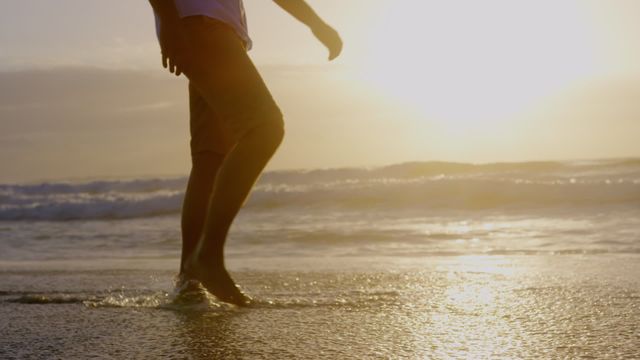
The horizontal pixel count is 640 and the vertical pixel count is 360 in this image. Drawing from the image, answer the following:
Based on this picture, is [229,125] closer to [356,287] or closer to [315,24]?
[315,24]

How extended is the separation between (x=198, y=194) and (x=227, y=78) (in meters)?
0.48

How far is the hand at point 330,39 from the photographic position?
8.56 ft

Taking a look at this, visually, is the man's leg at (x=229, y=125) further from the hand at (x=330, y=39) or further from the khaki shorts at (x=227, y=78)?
the hand at (x=330, y=39)

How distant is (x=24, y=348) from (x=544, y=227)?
5.29 metres

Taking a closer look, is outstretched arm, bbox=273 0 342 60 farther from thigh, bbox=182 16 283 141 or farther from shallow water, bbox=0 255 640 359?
shallow water, bbox=0 255 640 359

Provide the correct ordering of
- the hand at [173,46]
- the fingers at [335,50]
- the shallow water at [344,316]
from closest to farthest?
1. the shallow water at [344,316]
2. the hand at [173,46]
3. the fingers at [335,50]

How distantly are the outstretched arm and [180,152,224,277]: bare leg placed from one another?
1.56ft

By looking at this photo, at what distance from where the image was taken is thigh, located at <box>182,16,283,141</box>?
2320mm

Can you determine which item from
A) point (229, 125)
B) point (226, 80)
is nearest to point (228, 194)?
point (229, 125)

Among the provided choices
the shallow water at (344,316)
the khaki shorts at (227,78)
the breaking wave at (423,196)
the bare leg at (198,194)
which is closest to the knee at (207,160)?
the bare leg at (198,194)

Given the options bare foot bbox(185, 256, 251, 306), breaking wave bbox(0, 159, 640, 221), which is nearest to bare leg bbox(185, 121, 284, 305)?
bare foot bbox(185, 256, 251, 306)

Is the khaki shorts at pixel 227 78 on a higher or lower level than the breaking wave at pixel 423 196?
higher

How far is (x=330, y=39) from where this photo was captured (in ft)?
8.56

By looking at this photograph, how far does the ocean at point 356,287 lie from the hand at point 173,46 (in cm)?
65
